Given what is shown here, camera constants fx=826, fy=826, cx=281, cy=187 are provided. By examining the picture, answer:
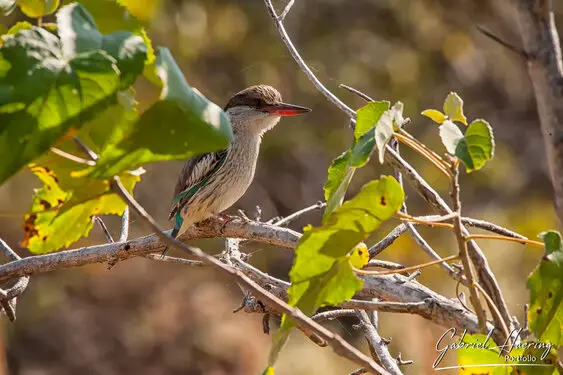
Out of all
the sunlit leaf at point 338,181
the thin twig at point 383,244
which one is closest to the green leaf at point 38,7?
the sunlit leaf at point 338,181

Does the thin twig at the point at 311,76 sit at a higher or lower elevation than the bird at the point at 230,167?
higher

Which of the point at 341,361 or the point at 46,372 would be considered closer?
the point at 341,361

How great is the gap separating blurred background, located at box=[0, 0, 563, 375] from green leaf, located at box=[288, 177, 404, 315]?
134 inches

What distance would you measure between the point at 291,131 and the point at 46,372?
290cm

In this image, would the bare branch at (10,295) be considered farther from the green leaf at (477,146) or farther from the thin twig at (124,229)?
the green leaf at (477,146)

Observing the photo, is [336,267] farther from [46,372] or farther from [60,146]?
[46,372]

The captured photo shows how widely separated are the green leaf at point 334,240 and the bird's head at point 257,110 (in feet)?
7.82

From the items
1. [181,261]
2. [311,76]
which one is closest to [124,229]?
[181,261]

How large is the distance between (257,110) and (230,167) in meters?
0.33

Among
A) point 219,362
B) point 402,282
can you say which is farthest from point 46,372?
point 402,282

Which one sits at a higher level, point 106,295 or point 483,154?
point 483,154

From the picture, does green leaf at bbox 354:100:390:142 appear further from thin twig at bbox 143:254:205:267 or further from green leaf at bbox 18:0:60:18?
thin twig at bbox 143:254:205:267

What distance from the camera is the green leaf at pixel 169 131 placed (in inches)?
37.4

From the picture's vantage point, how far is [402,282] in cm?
155
